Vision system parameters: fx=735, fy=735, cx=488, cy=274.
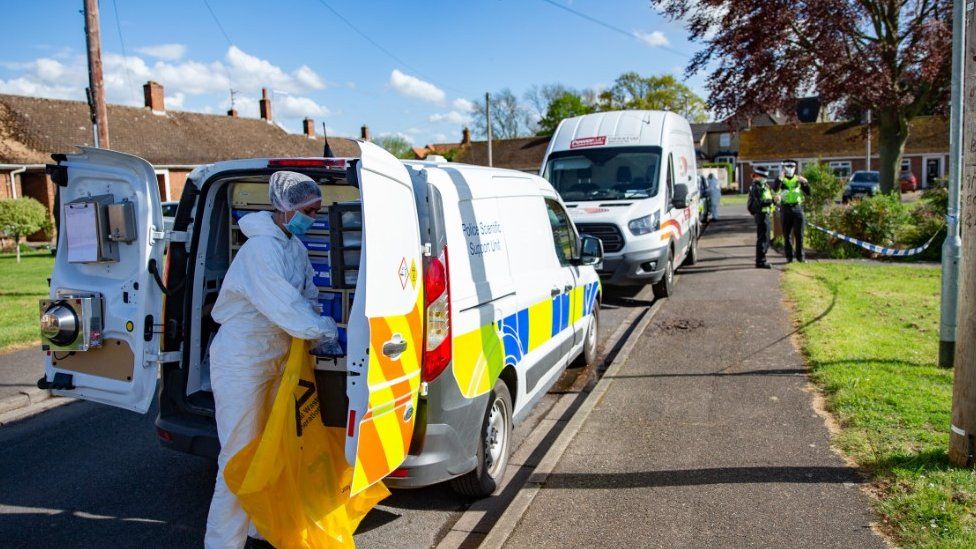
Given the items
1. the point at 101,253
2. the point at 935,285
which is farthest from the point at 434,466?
the point at 935,285

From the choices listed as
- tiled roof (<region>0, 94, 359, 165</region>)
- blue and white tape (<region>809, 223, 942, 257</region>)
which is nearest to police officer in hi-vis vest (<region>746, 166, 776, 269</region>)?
blue and white tape (<region>809, 223, 942, 257</region>)

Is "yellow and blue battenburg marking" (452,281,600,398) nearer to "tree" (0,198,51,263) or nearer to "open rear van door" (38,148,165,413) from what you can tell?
"open rear van door" (38,148,165,413)

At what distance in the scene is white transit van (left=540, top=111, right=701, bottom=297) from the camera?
10.8 metres

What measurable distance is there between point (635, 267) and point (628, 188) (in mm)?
1644

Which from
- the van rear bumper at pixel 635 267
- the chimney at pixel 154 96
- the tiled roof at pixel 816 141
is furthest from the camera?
the tiled roof at pixel 816 141

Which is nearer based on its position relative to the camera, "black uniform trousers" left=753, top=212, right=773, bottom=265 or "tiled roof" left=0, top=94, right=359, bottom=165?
"black uniform trousers" left=753, top=212, right=773, bottom=265

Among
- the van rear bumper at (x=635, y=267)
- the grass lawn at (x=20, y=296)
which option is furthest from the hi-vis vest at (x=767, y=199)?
the grass lawn at (x=20, y=296)

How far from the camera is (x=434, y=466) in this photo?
157 inches

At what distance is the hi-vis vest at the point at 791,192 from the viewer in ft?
43.7

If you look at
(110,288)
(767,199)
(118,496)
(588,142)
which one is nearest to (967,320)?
(110,288)

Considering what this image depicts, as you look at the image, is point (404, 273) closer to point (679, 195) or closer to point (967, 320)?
point (967, 320)

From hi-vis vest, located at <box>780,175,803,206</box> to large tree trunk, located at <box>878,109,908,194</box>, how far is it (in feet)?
35.6

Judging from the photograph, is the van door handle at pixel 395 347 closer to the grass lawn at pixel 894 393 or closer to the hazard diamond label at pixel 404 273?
the hazard diamond label at pixel 404 273

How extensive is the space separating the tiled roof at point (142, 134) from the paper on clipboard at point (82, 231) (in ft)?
89.1
